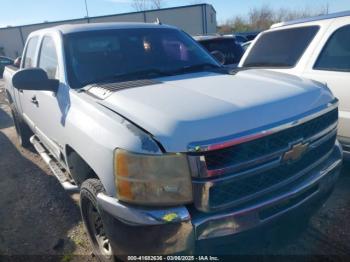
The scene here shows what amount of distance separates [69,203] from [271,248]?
231 cm

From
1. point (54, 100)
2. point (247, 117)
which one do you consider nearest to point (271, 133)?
point (247, 117)

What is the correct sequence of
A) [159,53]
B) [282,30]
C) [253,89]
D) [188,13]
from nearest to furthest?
[253,89] → [159,53] → [282,30] → [188,13]

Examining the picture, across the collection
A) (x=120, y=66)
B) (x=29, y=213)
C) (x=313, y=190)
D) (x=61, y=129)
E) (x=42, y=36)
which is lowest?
(x=29, y=213)

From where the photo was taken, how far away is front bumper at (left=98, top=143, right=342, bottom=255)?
6.38 ft

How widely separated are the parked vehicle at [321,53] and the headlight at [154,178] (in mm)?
2575

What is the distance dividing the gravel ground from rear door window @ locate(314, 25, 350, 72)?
4.27ft

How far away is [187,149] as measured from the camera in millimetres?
1908

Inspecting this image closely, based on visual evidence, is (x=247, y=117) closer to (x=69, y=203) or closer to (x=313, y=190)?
(x=313, y=190)

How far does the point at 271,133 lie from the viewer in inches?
82.3

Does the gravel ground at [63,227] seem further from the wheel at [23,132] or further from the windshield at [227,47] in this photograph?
the windshield at [227,47]

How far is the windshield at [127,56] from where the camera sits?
3.12m

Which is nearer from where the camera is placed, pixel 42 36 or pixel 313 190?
pixel 313 190

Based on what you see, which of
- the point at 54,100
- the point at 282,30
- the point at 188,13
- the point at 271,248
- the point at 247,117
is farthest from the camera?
the point at 188,13

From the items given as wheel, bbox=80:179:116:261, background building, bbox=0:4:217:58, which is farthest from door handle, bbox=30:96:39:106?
A: background building, bbox=0:4:217:58
